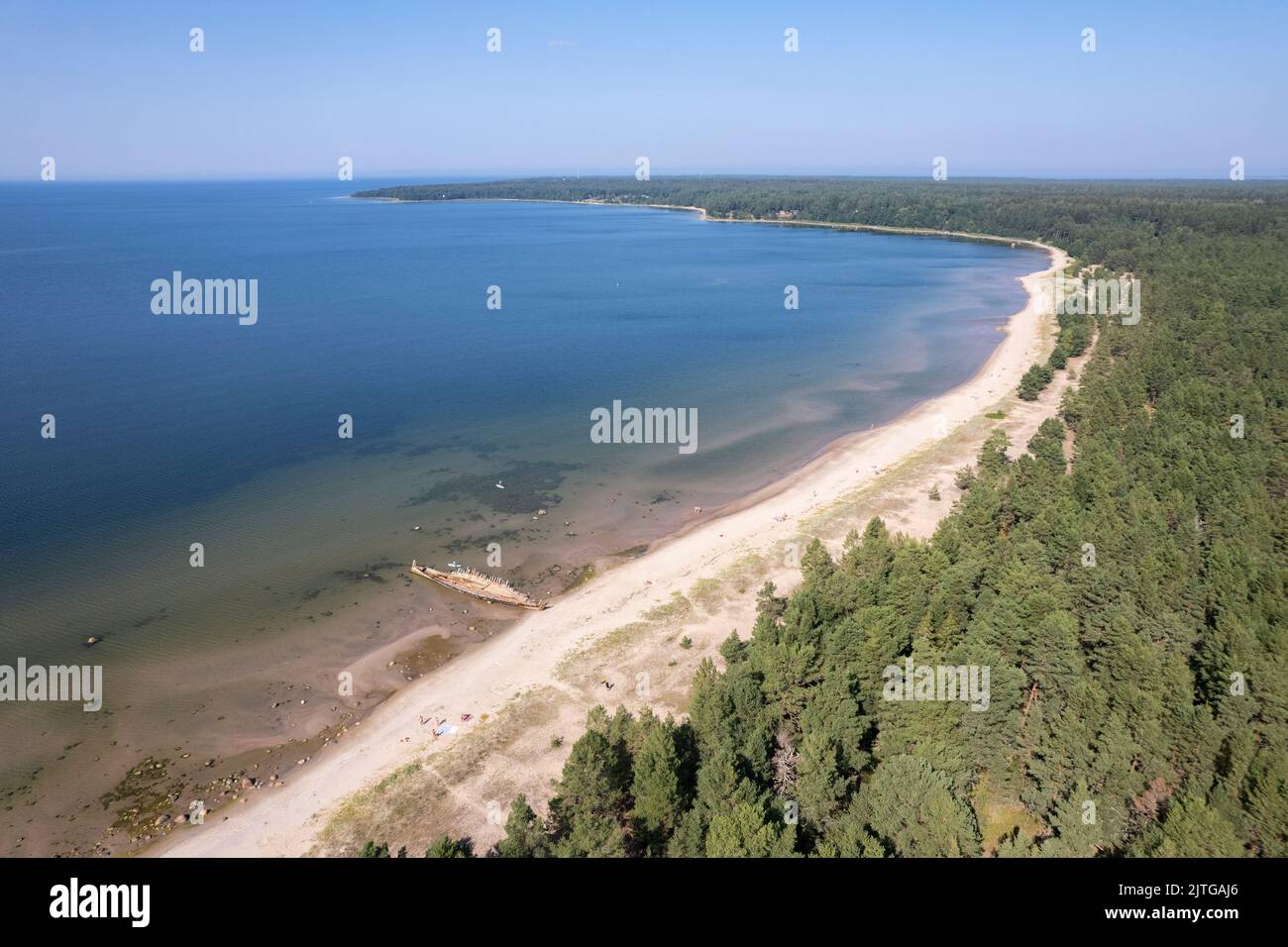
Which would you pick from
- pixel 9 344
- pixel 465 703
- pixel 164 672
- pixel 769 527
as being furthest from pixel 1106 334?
pixel 9 344

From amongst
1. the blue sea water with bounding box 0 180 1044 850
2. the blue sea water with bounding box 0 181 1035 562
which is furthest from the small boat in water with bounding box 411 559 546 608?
the blue sea water with bounding box 0 181 1035 562

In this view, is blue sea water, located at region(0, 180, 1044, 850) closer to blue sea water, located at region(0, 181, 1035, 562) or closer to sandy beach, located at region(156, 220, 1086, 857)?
blue sea water, located at region(0, 181, 1035, 562)

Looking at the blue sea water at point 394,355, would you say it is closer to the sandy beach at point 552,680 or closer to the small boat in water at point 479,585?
the sandy beach at point 552,680

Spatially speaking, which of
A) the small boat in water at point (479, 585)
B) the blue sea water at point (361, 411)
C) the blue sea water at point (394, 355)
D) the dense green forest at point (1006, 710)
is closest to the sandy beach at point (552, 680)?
the small boat in water at point (479, 585)

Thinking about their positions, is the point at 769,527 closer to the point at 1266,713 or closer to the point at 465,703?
the point at 465,703

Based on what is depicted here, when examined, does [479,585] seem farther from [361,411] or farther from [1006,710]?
[361,411]
